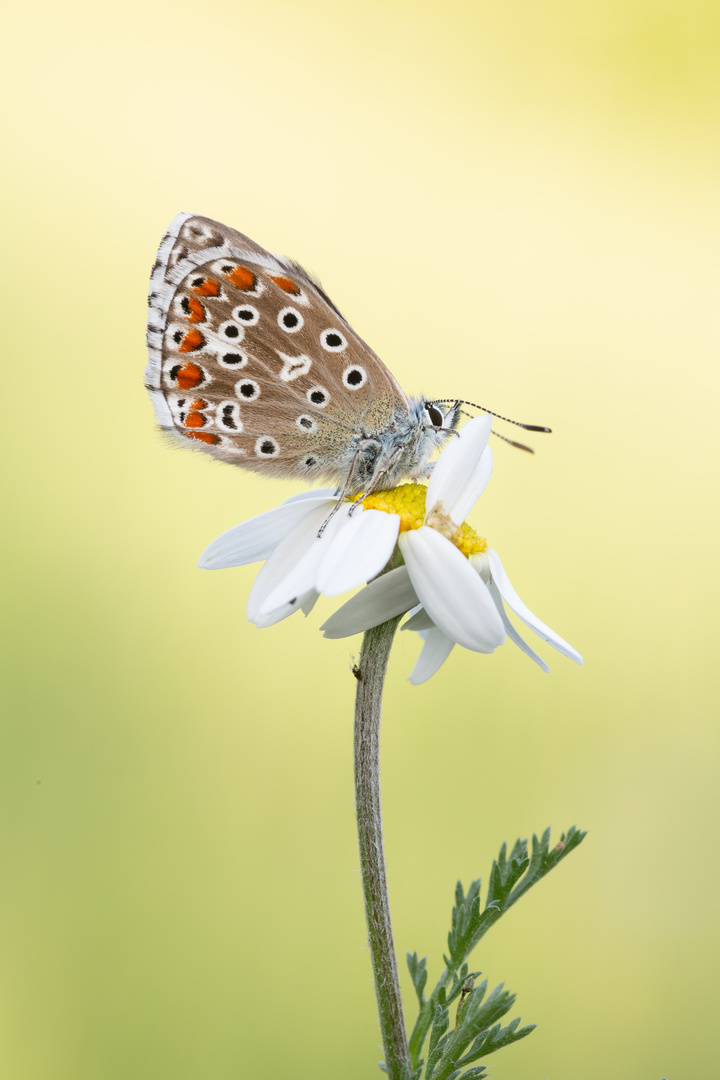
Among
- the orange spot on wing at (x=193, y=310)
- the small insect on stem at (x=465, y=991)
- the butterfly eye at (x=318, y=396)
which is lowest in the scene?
the small insect on stem at (x=465, y=991)

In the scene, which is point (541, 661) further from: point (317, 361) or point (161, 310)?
point (161, 310)

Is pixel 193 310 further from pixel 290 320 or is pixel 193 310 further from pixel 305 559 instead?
pixel 305 559

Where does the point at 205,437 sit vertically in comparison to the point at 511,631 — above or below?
above

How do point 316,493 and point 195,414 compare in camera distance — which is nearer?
point 195,414

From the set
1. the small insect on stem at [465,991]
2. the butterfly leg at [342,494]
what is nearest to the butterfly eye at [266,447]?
the butterfly leg at [342,494]

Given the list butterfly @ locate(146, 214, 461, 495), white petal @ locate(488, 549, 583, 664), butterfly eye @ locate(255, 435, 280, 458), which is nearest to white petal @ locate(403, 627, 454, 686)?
white petal @ locate(488, 549, 583, 664)

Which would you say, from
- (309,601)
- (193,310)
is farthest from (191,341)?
(309,601)

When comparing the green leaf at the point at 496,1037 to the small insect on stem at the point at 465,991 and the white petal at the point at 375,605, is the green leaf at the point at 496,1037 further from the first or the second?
the white petal at the point at 375,605
